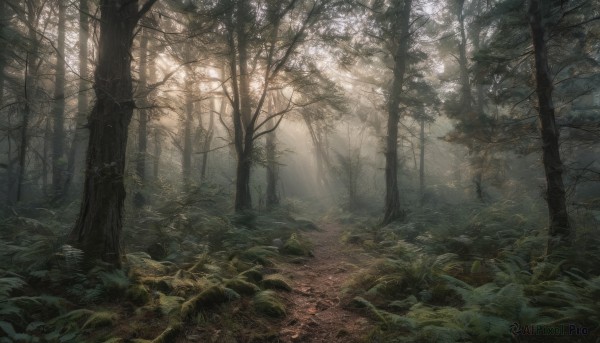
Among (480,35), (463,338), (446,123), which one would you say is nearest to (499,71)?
(463,338)

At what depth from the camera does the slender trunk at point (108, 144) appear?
229 inches

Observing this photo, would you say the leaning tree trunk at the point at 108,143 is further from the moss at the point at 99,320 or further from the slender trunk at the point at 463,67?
the slender trunk at the point at 463,67

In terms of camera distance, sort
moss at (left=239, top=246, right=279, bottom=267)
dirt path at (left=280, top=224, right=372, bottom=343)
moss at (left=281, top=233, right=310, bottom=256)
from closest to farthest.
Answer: dirt path at (left=280, top=224, right=372, bottom=343) < moss at (left=239, top=246, right=279, bottom=267) < moss at (left=281, top=233, right=310, bottom=256)

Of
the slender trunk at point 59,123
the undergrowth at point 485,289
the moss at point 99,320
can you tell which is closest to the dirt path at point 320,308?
the undergrowth at point 485,289

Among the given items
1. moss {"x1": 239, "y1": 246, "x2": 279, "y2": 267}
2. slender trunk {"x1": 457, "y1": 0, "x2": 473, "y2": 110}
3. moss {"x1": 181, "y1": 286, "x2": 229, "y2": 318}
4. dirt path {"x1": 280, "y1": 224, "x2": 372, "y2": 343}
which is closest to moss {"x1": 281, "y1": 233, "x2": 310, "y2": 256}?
dirt path {"x1": 280, "y1": 224, "x2": 372, "y2": 343}

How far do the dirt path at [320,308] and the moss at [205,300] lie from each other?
1081mm

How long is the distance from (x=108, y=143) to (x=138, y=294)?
2.64m

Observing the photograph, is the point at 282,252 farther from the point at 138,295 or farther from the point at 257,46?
the point at 257,46

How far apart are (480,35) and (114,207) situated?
23.5 m

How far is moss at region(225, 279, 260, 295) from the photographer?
19.0ft

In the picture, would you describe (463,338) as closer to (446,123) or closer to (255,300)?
(255,300)

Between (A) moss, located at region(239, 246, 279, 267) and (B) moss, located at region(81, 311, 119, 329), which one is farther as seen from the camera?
(A) moss, located at region(239, 246, 279, 267)

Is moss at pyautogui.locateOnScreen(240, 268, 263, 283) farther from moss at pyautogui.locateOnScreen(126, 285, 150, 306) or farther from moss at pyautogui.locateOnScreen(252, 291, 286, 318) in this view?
moss at pyautogui.locateOnScreen(126, 285, 150, 306)

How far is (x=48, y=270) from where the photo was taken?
17.5 ft
